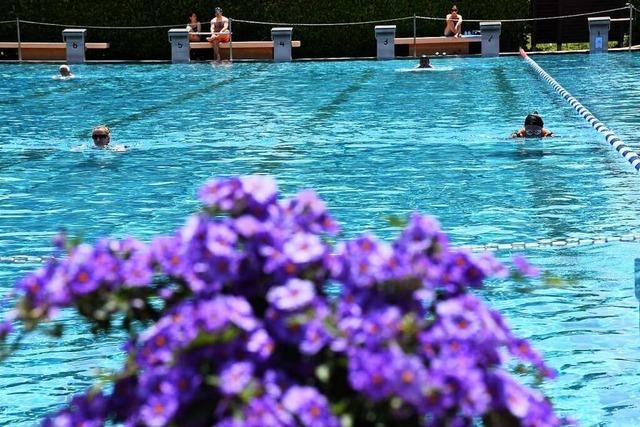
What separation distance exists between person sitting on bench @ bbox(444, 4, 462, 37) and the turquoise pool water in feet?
18.5

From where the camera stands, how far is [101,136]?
14.9m

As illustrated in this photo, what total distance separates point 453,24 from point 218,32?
5.68 m

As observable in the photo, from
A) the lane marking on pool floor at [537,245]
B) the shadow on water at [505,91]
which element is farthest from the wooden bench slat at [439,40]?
the lane marking on pool floor at [537,245]

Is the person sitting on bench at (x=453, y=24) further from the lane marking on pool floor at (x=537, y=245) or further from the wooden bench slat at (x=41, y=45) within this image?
the lane marking on pool floor at (x=537, y=245)

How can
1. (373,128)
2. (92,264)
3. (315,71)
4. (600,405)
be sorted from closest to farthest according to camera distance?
(92,264), (600,405), (373,128), (315,71)

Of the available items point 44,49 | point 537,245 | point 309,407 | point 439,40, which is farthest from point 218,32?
point 309,407

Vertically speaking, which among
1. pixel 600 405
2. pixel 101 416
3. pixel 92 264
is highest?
pixel 92 264

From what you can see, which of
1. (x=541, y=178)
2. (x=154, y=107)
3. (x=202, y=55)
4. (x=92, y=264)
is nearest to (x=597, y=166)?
(x=541, y=178)

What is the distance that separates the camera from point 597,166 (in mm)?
13273

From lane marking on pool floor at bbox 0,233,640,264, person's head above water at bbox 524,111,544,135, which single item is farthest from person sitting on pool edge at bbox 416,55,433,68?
lane marking on pool floor at bbox 0,233,640,264

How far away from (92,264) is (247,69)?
83.0 feet

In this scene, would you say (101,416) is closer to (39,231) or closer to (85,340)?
(85,340)

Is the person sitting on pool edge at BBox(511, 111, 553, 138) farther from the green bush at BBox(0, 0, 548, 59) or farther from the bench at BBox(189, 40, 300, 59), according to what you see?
the green bush at BBox(0, 0, 548, 59)

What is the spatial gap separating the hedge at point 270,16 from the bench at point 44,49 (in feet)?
4.03
